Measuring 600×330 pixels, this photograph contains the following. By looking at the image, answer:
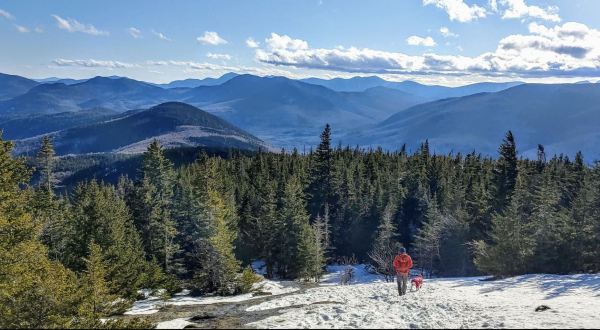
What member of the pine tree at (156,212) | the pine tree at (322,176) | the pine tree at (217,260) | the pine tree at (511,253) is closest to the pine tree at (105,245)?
the pine tree at (217,260)

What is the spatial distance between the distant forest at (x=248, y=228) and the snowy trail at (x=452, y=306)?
26.0 feet

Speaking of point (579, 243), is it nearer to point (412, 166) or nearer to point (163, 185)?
point (163, 185)

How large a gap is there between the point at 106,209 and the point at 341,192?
47198mm

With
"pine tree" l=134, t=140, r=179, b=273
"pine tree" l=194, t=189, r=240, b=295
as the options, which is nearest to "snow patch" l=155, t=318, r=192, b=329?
"pine tree" l=194, t=189, r=240, b=295

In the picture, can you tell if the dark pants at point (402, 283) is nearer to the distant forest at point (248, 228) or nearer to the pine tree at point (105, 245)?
the distant forest at point (248, 228)

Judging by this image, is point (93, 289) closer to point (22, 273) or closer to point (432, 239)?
point (22, 273)

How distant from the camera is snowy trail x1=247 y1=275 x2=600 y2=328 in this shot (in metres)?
19.0

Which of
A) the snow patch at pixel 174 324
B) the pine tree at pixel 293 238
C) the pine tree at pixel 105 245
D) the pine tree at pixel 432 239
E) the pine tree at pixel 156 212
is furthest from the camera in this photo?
the pine tree at pixel 432 239

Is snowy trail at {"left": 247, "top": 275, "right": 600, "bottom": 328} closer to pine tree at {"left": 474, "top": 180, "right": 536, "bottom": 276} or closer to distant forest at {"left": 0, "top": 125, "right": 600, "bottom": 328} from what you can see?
pine tree at {"left": 474, "top": 180, "right": 536, "bottom": 276}

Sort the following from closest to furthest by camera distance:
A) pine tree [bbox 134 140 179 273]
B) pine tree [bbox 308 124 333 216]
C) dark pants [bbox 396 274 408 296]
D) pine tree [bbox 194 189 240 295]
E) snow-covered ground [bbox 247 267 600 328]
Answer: snow-covered ground [bbox 247 267 600 328]
dark pants [bbox 396 274 408 296]
pine tree [bbox 194 189 240 295]
pine tree [bbox 134 140 179 273]
pine tree [bbox 308 124 333 216]

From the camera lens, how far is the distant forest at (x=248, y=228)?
80.9 feet

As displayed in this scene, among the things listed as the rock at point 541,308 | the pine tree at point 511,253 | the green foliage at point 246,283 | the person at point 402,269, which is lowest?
the green foliage at point 246,283

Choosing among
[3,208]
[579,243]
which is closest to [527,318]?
[579,243]

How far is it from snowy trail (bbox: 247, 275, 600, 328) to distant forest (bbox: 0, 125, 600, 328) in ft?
26.0
